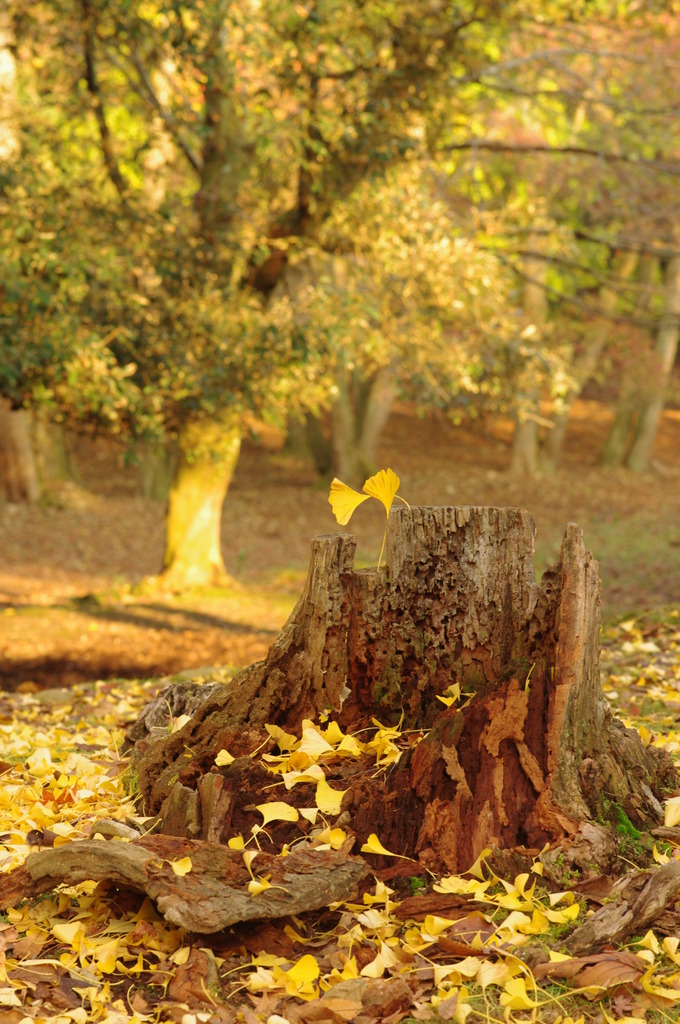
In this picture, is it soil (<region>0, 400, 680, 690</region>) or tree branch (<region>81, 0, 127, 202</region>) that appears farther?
soil (<region>0, 400, 680, 690</region>)

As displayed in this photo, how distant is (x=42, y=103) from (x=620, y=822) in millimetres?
10294

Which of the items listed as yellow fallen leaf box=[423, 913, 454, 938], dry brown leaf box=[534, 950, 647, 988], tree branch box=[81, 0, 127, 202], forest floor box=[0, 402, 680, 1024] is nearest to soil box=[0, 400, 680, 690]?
forest floor box=[0, 402, 680, 1024]

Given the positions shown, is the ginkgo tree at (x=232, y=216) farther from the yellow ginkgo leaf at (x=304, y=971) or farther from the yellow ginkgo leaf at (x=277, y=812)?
the yellow ginkgo leaf at (x=304, y=971)

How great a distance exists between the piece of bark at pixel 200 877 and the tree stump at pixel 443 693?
206 millimetres

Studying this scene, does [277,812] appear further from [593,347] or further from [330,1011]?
[593,347]

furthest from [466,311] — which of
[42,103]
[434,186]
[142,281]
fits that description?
[42,103]

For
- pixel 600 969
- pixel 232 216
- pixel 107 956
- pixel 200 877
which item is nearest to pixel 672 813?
pixel 600 969

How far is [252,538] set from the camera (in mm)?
17328

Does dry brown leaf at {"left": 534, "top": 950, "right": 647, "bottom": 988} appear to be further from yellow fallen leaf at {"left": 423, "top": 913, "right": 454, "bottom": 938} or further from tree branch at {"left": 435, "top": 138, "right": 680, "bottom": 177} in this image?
tree branch at {"left": 435, "top": 138, "right": 680, "bottom": 177}

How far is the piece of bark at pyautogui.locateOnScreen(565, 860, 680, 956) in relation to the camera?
2.72 meters

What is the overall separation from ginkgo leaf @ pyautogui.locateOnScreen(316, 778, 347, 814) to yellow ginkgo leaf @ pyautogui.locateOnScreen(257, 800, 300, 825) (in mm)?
79

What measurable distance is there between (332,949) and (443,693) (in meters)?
0.91

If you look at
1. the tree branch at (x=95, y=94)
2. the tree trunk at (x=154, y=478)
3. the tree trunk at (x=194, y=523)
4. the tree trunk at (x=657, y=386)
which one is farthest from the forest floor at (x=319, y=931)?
the tree trunk at (x=657, y=386)

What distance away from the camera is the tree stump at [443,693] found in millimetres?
3080
